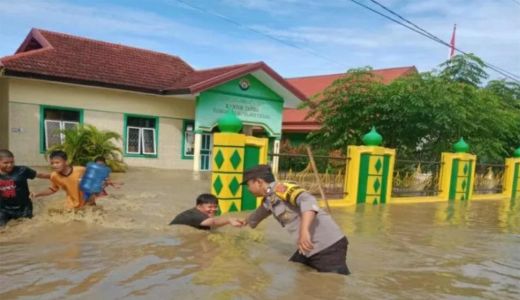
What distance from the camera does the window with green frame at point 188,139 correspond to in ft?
61.8

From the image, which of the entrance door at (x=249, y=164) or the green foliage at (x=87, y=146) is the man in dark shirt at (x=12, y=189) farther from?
the green foliage at (x=87, y=146)

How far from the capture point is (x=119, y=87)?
16.5 meters

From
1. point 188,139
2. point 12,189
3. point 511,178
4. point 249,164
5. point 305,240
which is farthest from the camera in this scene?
point 188,139

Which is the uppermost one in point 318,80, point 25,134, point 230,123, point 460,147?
point 318,80

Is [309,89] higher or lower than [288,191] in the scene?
higher

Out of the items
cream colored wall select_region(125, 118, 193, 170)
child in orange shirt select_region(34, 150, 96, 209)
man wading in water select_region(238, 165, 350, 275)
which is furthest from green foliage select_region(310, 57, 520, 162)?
man wading in water select_region(238, 165, 350, 275)

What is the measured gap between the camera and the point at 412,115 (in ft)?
48.2

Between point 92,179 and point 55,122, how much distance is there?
33.4ft

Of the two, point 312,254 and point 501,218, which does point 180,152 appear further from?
point 312,254

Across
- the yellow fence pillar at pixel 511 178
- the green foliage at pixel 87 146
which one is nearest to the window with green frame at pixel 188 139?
the green foliage at pixel 87 146

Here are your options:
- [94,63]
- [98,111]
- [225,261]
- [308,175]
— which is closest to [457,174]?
[308,175]

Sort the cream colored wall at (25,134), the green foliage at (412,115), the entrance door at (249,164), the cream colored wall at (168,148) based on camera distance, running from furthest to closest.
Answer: the cream colored wall at (168,148)
the cream colored wall at (25,134)
the green foliage at (412,115)
the entrance door at (249,164)

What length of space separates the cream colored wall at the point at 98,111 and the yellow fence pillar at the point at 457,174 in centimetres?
956

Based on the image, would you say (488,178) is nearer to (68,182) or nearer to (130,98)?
(130,98)
